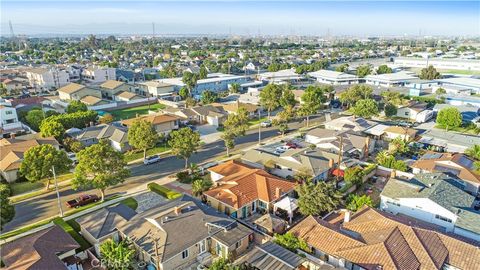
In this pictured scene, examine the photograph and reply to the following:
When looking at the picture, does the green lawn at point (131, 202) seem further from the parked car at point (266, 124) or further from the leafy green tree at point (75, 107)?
the leafy green tree at point (75, 107)

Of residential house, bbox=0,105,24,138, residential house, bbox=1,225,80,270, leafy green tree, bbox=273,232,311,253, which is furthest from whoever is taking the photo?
residential house, bbox=0,105,24,138

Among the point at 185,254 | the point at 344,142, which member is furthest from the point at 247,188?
the point at 344,142

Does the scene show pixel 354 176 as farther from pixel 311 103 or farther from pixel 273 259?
pixel 311 103

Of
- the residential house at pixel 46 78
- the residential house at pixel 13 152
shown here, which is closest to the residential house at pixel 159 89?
the residential house at pixel 46 78

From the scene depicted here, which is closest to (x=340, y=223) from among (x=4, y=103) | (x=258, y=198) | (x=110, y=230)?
(x=258, y=198)

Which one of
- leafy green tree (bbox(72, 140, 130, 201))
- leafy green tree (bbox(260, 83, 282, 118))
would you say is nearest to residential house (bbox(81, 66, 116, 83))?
leafy green tree (bbox(260, 83, 282, 118))

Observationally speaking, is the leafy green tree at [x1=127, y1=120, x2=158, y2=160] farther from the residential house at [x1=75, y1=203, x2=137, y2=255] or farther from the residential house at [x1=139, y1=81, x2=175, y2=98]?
the residential house at [x1=139, y1=81, x2=175, y2=98]
